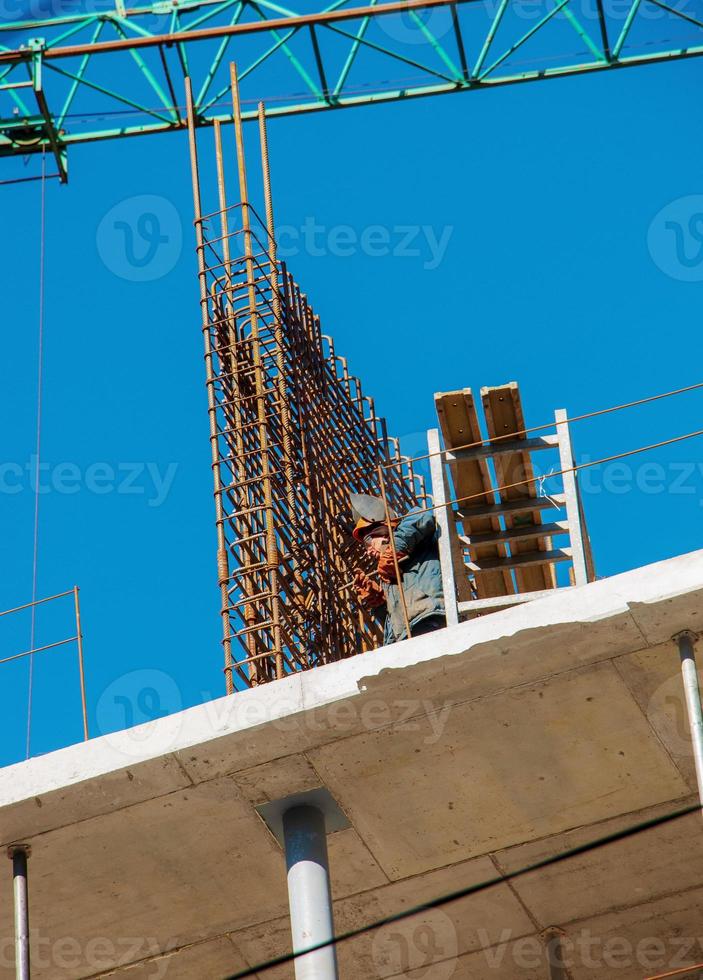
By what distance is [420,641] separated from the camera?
10633mm

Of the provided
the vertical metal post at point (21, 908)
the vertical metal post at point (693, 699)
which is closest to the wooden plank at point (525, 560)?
the vertical metal post at point (693, 699)

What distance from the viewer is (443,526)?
1166 cm

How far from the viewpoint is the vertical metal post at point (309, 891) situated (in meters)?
10.5

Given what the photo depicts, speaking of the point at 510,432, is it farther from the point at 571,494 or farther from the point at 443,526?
the point at 443,526

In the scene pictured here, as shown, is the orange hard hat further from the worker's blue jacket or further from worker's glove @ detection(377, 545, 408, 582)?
the worker's blue jacket

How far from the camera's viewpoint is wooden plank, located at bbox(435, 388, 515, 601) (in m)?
11.9

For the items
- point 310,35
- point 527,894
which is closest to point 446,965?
point 527,894

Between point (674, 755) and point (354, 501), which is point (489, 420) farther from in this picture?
point (674, 755)

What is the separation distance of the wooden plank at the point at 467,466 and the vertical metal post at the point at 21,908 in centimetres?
321

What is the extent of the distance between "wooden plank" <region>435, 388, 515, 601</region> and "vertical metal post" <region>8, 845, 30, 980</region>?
3209 millimetres

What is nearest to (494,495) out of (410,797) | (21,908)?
(410,797)

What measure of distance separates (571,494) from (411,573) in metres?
1.19

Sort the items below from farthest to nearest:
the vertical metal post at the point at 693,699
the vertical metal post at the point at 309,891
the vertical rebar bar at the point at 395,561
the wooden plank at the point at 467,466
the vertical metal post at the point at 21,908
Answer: the wooden plank at the point at 467,466 → the vertical rebar bar at the point at 395,561 → the vertical metal post at the point at 21,908 → the vertical metal post at the point at 309,891 → the vertical metal post at the point at 693,699

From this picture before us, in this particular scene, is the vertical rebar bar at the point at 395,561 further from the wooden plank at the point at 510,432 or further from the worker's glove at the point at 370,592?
the wooden plank at the point at 510,432
